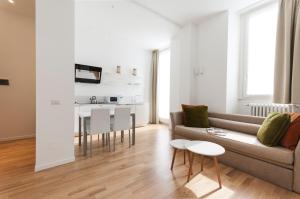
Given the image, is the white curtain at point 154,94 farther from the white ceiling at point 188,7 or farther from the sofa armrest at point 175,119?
the sofa armrest at point 175,119

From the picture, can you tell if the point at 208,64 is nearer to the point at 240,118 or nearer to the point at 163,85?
the point at 240,118

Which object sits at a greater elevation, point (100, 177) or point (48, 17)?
point (48, 17)

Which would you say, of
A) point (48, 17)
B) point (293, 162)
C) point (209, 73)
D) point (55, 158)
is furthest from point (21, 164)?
point (209, 73)

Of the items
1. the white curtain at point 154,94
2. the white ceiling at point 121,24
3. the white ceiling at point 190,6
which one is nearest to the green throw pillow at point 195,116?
the white ceiling at point 190,6

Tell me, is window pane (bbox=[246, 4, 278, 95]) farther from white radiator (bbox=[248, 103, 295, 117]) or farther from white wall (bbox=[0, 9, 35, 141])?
white wall (bbox=[0, 9, 35, 141])

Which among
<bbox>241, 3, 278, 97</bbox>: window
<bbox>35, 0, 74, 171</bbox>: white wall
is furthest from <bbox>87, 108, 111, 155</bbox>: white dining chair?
<bbox>241, 3, 278, 97</bbox>: window

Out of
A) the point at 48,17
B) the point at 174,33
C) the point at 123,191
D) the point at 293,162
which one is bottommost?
the point at 123,191

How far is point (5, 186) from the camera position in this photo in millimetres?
1828

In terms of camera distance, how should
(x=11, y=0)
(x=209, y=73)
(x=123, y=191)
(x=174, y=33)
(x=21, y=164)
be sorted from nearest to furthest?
1. (x=123, y=191)
2. (x=21, y=164)
3. (x=11, y=0)
4. (x=209, y=73)
5. (x=174, y=33)

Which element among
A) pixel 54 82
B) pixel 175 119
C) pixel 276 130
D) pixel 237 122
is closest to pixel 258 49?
pixel 237 122

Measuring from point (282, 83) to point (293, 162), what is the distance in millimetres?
1598

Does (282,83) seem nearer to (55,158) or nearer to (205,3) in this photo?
(205,3)

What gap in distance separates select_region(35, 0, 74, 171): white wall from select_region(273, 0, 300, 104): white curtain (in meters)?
3.52

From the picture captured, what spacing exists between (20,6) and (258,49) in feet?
16.7
